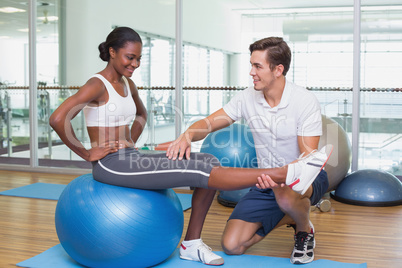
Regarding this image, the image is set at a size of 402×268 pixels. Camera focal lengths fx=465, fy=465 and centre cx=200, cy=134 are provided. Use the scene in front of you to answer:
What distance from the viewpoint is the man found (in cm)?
218

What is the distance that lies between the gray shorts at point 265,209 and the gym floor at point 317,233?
0.56 ft

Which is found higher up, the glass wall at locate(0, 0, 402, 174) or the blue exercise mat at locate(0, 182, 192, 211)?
the glass wall at locate(0, 0, 402, 174)

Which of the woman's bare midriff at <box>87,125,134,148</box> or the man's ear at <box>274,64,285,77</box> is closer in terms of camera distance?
the woman's bare midriff at <box>87,125,134,148</box>

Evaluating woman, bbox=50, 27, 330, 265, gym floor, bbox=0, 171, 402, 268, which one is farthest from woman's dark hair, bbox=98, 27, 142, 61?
gym floor, bbox=0, 171, 402, 268

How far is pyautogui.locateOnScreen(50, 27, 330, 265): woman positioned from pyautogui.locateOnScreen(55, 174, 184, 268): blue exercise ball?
70 millimetres

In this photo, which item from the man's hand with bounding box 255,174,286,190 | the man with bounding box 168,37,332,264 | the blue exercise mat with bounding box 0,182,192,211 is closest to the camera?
the man's hand with bounding box 255,174,286,190

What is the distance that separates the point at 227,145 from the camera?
327 centimetres

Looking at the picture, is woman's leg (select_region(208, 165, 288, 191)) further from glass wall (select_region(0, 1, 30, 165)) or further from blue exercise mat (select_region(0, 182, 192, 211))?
glass wall (select_region(0, 1, 30, 165))

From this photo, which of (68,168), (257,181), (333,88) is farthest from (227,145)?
(68,168)

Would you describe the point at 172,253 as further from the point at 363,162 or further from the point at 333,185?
the point at 363,162

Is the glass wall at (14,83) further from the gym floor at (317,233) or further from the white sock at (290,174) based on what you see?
the white sock at (290,174)

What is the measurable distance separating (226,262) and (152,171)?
58cm

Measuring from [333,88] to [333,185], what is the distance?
83cm

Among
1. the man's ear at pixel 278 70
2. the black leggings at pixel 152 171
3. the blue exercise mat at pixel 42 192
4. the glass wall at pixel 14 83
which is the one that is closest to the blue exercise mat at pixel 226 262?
the black leggings at pixel 152 171
